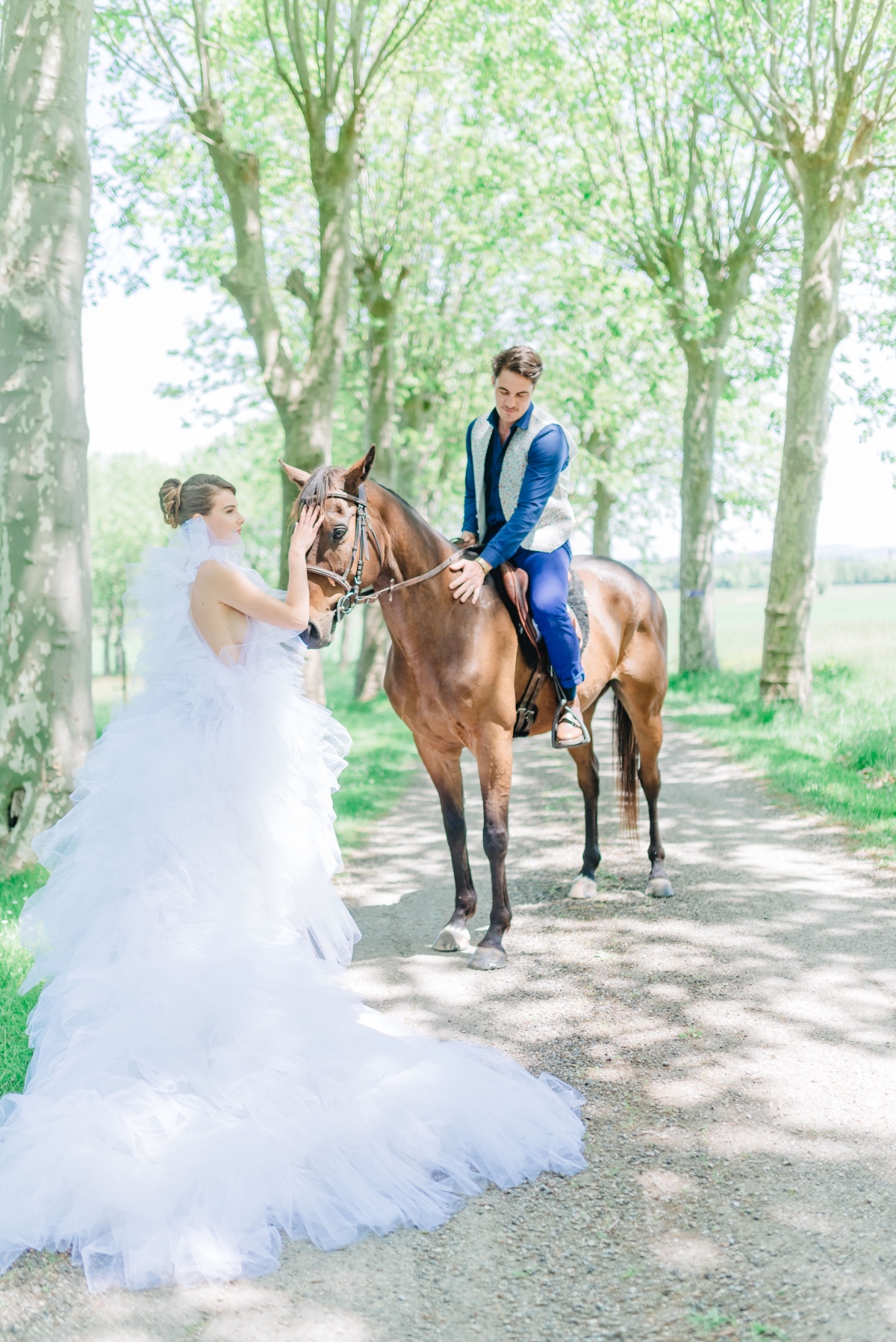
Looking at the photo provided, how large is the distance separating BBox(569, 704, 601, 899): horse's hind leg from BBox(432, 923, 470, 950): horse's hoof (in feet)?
3.70

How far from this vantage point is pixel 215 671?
13.3ft

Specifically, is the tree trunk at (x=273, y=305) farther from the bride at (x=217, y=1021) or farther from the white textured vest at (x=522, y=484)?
the bride at (x=217, y=1021)

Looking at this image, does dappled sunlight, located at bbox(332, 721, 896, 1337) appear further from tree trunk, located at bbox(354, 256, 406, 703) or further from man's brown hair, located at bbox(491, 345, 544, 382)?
tree trunk, located at bbox(354, 256, 406, 703)

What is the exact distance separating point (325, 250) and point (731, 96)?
8.98 m

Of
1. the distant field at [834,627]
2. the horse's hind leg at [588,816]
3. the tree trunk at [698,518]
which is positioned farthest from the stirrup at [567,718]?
the tree trunk at [698,518]

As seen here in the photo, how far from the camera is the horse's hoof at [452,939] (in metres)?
5.76

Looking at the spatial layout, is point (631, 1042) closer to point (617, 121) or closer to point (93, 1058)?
point (93, 1058)

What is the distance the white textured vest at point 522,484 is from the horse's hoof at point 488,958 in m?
2.25

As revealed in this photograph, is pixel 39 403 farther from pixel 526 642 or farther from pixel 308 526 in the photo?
pixel 526 642

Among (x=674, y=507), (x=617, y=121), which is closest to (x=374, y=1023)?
(x=617, y=121)

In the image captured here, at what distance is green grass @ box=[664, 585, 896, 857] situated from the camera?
8711 mm

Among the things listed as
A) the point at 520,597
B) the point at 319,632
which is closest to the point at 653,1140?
the point at 319,632

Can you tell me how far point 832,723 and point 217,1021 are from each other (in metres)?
9.79

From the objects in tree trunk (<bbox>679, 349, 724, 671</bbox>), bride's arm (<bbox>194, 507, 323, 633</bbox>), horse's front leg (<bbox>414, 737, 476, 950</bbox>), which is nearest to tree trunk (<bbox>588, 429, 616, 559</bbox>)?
tree trunk (<bbox>679, 349, 724, 671</bbox>)
